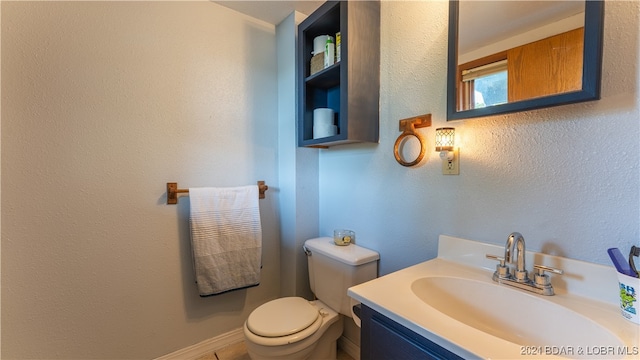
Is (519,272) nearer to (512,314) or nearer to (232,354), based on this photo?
(512,314)

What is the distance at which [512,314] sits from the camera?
84 centimetres

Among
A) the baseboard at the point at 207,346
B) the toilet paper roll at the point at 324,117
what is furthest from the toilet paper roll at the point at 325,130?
the baseboard at the point at 207,346

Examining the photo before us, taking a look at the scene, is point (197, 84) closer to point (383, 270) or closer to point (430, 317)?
point (383, 270)

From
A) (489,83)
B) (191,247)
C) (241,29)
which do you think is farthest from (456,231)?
(241,29)

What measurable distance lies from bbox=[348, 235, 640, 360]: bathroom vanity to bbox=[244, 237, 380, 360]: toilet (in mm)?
419

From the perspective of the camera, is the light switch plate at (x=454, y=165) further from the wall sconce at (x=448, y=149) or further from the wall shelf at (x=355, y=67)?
the wall shelf at (x=355, y=67)

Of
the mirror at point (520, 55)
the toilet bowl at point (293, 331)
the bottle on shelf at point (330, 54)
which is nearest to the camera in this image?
the mirror at point (520, 55)

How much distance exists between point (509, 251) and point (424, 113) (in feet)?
2.16

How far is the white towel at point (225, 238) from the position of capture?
1518 millimetres

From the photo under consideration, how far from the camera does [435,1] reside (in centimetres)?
117

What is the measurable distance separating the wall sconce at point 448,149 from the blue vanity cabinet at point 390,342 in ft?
2.20

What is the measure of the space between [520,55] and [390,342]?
1033mm

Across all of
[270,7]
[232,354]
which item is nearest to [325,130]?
[270,7]

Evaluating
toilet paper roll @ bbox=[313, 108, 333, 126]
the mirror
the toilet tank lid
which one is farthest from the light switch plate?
toilet paper roll @ bbox=[313, 108, 333, 126]
